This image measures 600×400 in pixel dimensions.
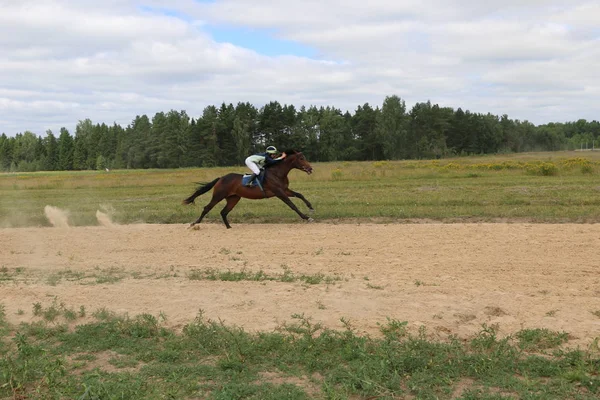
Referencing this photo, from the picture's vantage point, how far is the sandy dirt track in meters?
7.11

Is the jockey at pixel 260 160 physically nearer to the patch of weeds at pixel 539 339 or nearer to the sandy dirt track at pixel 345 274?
the sandy dirt track at pixel 345 274

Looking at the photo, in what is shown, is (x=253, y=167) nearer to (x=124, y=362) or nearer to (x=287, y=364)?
(x=124, y=362)

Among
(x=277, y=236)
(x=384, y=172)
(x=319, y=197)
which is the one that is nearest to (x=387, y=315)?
(x=277, y=236)

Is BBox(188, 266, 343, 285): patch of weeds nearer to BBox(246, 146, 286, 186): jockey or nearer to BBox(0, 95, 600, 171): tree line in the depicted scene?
BBox(246, 146, 286, 186): jockey

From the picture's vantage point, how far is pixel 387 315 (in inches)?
278

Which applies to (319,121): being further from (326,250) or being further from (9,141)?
(9,141)

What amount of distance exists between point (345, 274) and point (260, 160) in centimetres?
749

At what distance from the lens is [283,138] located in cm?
6338

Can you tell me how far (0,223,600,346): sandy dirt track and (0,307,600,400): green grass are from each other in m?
0.48

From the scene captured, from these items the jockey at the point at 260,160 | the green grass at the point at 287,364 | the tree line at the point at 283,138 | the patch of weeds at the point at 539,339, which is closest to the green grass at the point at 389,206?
the jockey at the point at 260,160

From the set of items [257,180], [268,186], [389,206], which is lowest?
[389,206]

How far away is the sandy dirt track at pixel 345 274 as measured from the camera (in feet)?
23.3

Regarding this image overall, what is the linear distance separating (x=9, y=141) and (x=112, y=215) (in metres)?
141

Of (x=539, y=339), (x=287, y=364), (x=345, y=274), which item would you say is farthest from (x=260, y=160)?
(x=539, y=339)
